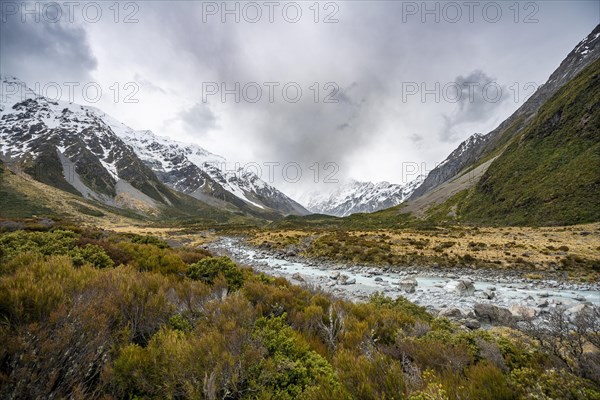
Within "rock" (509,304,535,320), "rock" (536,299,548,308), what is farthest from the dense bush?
"rock" (536,299,548,308)

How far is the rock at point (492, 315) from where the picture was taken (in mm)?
8312

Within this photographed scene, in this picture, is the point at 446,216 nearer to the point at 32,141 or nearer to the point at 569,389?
the point at 569,389

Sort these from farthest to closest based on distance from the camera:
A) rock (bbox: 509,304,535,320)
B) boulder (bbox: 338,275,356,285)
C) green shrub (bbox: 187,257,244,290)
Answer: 1. boulder (bbox: 338,275,356,285)
2. rock (bbox: 509,304,535,320)
3. green shrub (bbox: 187,257,244,290)

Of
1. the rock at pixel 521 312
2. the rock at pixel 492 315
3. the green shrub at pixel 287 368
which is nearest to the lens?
the green shrub at pixel 287 368

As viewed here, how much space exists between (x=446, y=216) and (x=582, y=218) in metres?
38.7

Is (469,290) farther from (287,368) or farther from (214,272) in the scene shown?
(287,368)

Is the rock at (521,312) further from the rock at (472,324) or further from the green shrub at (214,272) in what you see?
the green shrub at (214,272)

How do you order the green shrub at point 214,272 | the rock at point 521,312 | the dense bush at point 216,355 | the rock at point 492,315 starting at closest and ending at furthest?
the dense bush at point 216,355 < the green shrub at point 214,272 < the rock at point 492,315 < the rock at point 521,312

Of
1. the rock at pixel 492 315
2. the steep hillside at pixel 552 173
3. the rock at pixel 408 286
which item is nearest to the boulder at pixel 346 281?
the rock at pixel 408 286

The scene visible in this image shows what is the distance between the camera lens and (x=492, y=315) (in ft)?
28.3

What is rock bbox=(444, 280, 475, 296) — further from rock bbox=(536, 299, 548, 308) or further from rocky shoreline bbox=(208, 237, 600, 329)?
rock bbox=(536, 299, 548, 308)

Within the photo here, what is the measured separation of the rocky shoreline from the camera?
352 inches

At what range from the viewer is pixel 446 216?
76625 mm

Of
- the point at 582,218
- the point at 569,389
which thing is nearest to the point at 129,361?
the point at 569,389
